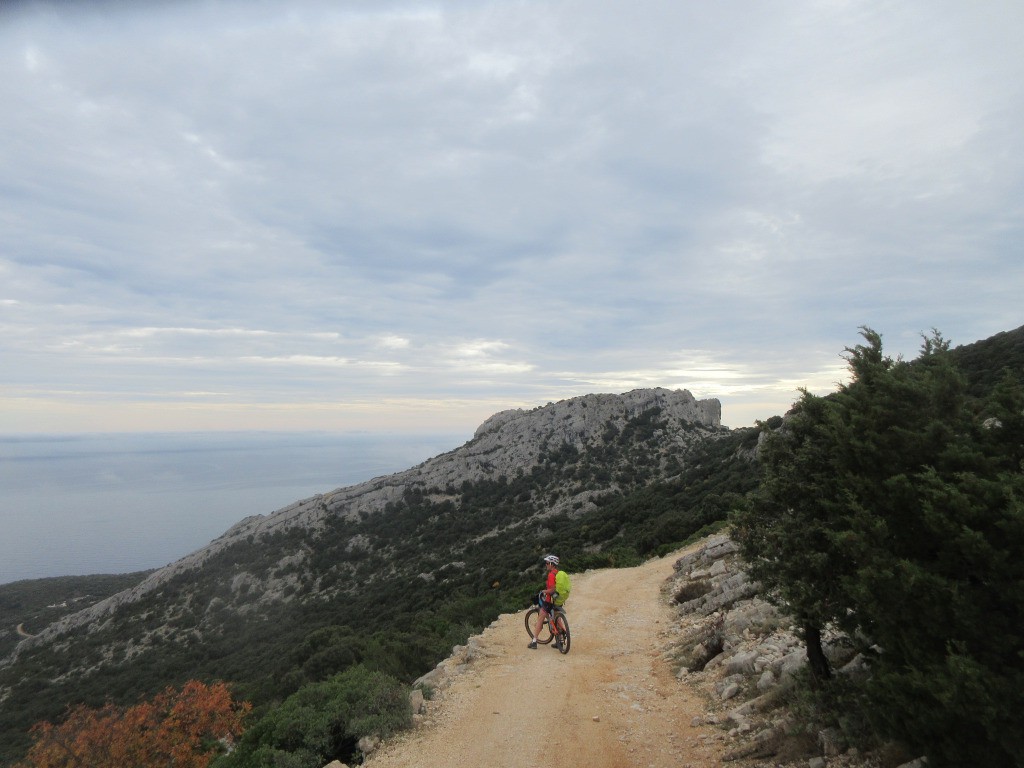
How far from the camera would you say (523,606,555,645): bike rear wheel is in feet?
34.7

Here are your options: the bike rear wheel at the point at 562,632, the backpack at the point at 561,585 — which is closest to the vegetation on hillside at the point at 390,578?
the bike rear wheel at the point at 562,632

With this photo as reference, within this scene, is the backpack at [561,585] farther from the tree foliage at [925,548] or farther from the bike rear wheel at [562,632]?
the tree foliage at [925,548]

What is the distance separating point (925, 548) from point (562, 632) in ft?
24.4

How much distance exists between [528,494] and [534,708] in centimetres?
3984

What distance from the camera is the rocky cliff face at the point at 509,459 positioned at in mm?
47250

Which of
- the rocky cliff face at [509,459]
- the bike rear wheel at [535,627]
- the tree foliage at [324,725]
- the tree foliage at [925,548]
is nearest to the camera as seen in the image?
the tree foliage at [925,548]

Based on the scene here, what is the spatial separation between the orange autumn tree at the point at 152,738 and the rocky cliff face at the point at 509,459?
30.4m

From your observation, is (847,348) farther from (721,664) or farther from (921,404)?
(721,664)

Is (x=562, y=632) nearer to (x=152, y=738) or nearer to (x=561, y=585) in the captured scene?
(x=561, y=585)

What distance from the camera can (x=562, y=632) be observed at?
33.3ft

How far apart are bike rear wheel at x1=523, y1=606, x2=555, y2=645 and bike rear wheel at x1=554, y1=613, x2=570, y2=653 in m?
0.19

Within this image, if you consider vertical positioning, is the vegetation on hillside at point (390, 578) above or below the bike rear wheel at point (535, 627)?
below

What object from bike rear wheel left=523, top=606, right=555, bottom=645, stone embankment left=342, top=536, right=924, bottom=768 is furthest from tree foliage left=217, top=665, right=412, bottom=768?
bike rear wheel left=523, top=606, right=555, bottom=645

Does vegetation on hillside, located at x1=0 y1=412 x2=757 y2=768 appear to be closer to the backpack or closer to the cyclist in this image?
the cyclist
